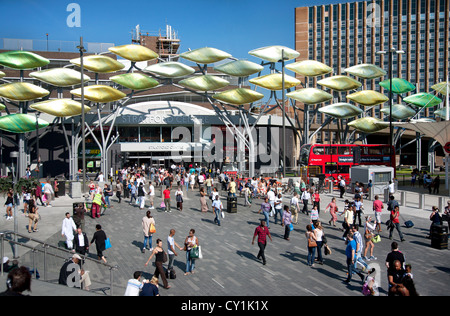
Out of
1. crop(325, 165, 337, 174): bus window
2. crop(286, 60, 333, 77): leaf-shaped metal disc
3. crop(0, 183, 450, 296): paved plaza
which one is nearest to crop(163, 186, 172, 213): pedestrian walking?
crop(0, 183, 450, 296): paved plaza

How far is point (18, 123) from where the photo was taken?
3453cm

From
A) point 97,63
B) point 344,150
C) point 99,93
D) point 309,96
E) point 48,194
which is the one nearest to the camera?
point 48,194

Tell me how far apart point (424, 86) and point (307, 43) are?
1095 inches

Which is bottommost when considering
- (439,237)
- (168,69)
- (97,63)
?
(439,237)

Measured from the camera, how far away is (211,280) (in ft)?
34.9

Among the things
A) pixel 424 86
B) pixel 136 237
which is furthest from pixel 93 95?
pixel 424 86

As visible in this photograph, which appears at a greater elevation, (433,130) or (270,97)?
(270,97)

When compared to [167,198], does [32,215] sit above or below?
below

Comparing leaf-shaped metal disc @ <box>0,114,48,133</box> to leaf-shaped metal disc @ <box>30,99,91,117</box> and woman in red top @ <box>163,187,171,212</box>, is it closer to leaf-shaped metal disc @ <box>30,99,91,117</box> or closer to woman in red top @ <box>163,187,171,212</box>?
leaf-shaped metal disc @ <box>30,99,91,117</box>

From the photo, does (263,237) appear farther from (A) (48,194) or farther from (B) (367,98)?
(B) (367,98)

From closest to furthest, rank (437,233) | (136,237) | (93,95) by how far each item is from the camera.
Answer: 1. (437,233)
2. (136,237)
3. (93,95)

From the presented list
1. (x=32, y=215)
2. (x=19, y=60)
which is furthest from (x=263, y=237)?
(x=19, y=60)

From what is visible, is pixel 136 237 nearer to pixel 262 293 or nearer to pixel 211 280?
pixel 211 280

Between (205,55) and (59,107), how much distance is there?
48.3 ft
